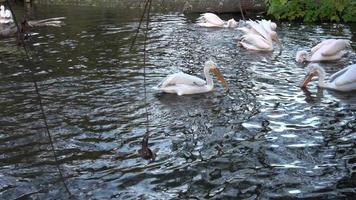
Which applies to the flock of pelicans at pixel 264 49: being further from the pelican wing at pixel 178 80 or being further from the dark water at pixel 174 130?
the dark water at pixel 174 130

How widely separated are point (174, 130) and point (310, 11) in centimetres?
1222

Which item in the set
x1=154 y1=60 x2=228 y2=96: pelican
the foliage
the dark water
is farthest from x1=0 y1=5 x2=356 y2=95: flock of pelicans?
the foliage

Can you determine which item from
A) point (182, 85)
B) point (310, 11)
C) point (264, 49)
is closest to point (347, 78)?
point (182, 85)

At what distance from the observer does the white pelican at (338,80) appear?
31.2 feet

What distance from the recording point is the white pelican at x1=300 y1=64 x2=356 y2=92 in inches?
375

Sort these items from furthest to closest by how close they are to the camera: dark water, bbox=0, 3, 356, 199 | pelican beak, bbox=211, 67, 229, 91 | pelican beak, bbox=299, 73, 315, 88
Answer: pelican beak, bbox=299, 73, 315, 88, pelican beak, bbox=211, 67, 229, 91, dark water, bbox=0, 3, 356, 199

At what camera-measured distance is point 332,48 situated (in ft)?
39.2

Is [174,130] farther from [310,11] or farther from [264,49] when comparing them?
[310,11]

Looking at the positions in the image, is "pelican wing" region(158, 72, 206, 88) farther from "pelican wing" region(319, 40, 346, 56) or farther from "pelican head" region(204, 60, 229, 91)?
"pelican wing" region(319, 40, 346, 56)

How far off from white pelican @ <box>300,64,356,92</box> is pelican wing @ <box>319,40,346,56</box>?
1946mm

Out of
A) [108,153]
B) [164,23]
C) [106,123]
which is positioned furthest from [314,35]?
[108,153]

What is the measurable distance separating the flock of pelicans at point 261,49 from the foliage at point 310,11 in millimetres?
2158

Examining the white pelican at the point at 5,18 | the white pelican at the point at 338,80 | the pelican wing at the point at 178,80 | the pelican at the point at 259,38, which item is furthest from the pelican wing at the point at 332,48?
the white pelican at the point at 5,18

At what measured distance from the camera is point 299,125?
7.62 meters
